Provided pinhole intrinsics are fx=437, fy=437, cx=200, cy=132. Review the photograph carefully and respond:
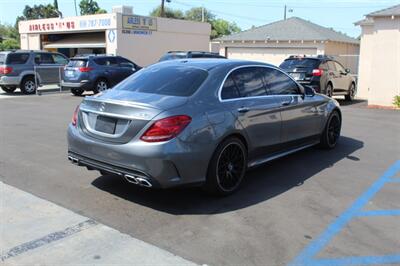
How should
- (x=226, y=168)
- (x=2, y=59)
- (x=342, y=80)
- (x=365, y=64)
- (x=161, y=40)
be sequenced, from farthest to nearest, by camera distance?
(x=161, y=40) → (x=365, y=64) → (x=2, y=59) → (x=342, y=80) → (x=226, y=168)

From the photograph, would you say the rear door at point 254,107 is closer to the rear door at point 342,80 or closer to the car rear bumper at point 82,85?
the rear door at point 342,80

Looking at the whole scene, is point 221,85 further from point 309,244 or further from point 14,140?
point 14,140

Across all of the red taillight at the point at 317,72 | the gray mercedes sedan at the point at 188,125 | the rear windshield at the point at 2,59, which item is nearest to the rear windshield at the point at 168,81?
the gray mercedes sedan at the point at 188,125

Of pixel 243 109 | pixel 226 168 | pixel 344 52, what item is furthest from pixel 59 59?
pixel 344 52

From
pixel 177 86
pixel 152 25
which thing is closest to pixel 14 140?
pixel 177 86

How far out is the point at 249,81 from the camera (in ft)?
19.5

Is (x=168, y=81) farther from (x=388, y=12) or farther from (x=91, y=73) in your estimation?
(x=91, y=73)

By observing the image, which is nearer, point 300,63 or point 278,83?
point 278,83

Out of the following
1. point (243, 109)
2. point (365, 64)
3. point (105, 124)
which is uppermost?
point (365, 64)

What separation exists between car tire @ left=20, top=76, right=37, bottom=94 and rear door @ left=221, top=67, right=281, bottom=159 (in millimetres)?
15055

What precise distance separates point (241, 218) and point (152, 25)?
90.1 feet

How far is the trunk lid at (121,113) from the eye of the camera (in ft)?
15.4

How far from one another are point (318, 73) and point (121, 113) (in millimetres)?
10978

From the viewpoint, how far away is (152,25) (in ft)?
100
